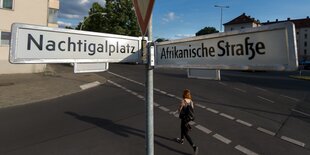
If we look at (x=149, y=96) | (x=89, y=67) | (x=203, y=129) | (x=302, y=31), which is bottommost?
(x=203, y=129)

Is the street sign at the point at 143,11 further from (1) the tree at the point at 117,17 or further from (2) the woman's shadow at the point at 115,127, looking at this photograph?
(1) the tree at the point at 117,17

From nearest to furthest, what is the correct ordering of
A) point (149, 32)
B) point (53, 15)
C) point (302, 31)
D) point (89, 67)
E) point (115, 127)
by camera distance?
point (149, 32), point (89, 67), point (115, 127), point (53, 15), point (302, 31)

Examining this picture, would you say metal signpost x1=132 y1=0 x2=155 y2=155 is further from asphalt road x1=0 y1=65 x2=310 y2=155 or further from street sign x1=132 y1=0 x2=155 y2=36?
asphalt road x1=0 y1=65 x2=310 y2=155

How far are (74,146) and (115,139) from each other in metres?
1.01

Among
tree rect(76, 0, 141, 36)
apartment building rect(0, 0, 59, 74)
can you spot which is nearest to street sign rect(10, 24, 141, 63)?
apartment building rect(0, 0, 59, 74)

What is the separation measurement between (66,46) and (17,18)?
2398 cm

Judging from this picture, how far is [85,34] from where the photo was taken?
2.27 meters

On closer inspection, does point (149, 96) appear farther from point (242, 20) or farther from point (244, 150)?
point (242, 20)

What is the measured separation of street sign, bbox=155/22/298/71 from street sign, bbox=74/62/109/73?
544mm

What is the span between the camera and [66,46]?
6.98 ft

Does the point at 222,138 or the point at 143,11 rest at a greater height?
the point at 143,11

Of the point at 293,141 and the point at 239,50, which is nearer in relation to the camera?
the point at 239,50

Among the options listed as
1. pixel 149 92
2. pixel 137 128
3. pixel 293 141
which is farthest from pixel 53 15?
pixel 149 92

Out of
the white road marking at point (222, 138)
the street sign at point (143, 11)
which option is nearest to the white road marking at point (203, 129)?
the white road marking at point (222, 138)
